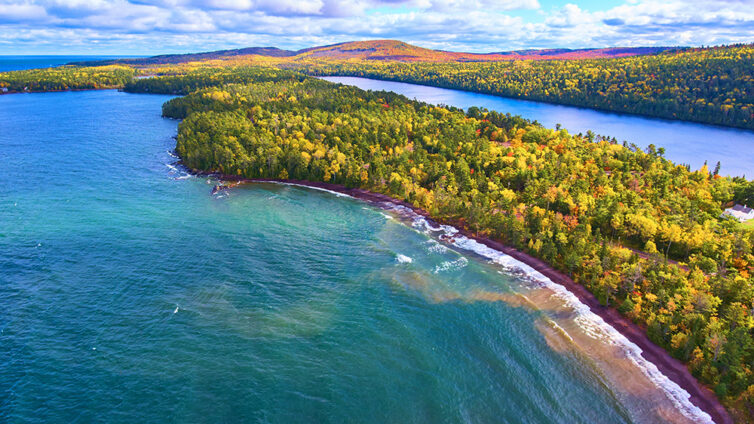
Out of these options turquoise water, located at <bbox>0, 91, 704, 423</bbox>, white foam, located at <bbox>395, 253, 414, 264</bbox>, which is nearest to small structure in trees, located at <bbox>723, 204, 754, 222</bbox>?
turquoise water, located at <bbox>0, 91, 704, 423</bbox>

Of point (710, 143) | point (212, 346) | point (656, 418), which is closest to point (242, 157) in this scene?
point (212, 346)

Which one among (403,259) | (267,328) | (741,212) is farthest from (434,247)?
(741,212)

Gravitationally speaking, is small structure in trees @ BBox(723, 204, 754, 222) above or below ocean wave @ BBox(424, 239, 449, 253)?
above

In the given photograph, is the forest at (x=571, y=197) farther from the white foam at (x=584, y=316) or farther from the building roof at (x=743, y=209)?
the building roof at (x=743, y=209)

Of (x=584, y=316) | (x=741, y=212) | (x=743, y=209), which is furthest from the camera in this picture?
(x=743, y=209)

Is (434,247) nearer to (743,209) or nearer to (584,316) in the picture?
(584,316)

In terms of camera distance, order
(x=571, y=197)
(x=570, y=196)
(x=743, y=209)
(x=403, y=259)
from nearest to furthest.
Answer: (x=403, y=259) < (x=743, y=209) < (x=571, y=197) < (x=570, y=196)

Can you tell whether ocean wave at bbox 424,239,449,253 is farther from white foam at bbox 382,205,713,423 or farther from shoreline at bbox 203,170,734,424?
→ shoreline at bbox 203,170,734,424
